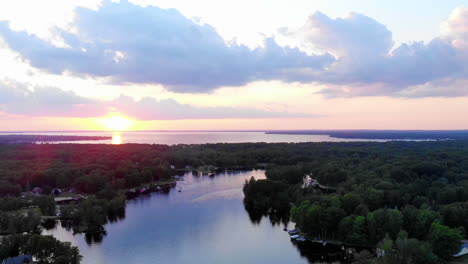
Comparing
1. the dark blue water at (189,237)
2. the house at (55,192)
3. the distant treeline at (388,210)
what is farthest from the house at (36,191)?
the distant treeline at (388,210)

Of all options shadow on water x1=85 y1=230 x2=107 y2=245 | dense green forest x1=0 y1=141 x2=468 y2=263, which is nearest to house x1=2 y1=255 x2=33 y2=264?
shadow on water x1=85 y1=230 x2=107 y2=245

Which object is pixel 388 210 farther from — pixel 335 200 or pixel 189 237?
pixel 189 237

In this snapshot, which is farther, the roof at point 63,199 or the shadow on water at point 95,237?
the roof at point 63,199

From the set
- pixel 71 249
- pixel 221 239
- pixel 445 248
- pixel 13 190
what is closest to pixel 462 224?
pixel 445 248

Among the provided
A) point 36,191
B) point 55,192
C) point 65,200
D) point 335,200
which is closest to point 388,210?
point 335,200

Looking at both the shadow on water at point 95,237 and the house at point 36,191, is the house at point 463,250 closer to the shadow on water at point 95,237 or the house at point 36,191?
the shadow on water at point 95,237

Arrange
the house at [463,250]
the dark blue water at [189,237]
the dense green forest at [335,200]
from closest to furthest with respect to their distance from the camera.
→ the house at [463,250]
the dense green forest at [335,200]
the dark blue water at [189,237]

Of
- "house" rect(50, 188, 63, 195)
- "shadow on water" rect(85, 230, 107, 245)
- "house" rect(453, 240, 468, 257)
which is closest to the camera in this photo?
"house" rect(453, 240, 468, 257)

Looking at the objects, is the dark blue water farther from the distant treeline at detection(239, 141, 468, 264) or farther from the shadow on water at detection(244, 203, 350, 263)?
the distant treeline at detection(239, 141, 468, 264)

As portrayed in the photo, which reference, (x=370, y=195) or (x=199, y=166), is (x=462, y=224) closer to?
(x=370, y=195)
